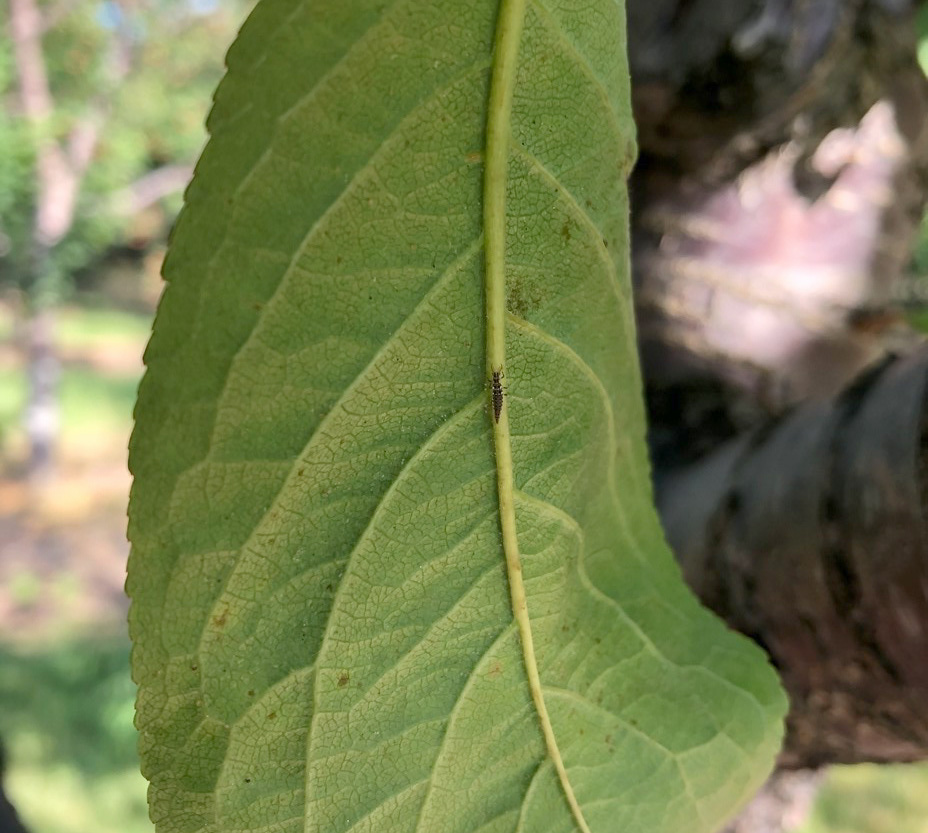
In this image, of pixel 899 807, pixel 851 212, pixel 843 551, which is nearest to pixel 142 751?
pixel 843 551

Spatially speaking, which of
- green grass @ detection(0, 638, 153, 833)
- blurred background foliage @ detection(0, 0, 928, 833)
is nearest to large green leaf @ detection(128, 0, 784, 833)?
blurred background foliage @ detection(0, 0, 928, 833)

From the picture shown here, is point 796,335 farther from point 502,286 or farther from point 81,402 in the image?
point 81,402

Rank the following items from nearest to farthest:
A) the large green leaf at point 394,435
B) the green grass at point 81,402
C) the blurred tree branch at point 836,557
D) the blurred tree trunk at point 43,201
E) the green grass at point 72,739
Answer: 1. the large green leaf at point 394,435
2. the blurred tree branch at point 836,557
3. the green grass at point 72,739
4. the blurred tree trunk at point 43,201
5. the green grass at point 81,402

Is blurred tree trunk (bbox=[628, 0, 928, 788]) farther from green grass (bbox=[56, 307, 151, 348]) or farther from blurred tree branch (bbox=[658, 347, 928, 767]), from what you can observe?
green grass (bbox=[56, 307, 151, 348])

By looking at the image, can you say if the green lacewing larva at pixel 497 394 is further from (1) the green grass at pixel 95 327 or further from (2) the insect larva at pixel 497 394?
(1) the green grass at pixel 95 327

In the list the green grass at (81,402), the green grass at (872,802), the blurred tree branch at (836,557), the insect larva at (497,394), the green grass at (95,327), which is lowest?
the green grass at (872,802)

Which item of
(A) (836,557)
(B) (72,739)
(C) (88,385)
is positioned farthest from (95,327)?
(A) (836,557)

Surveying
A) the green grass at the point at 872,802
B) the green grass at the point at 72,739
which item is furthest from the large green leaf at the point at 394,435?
the green grass at the point at 872,802
